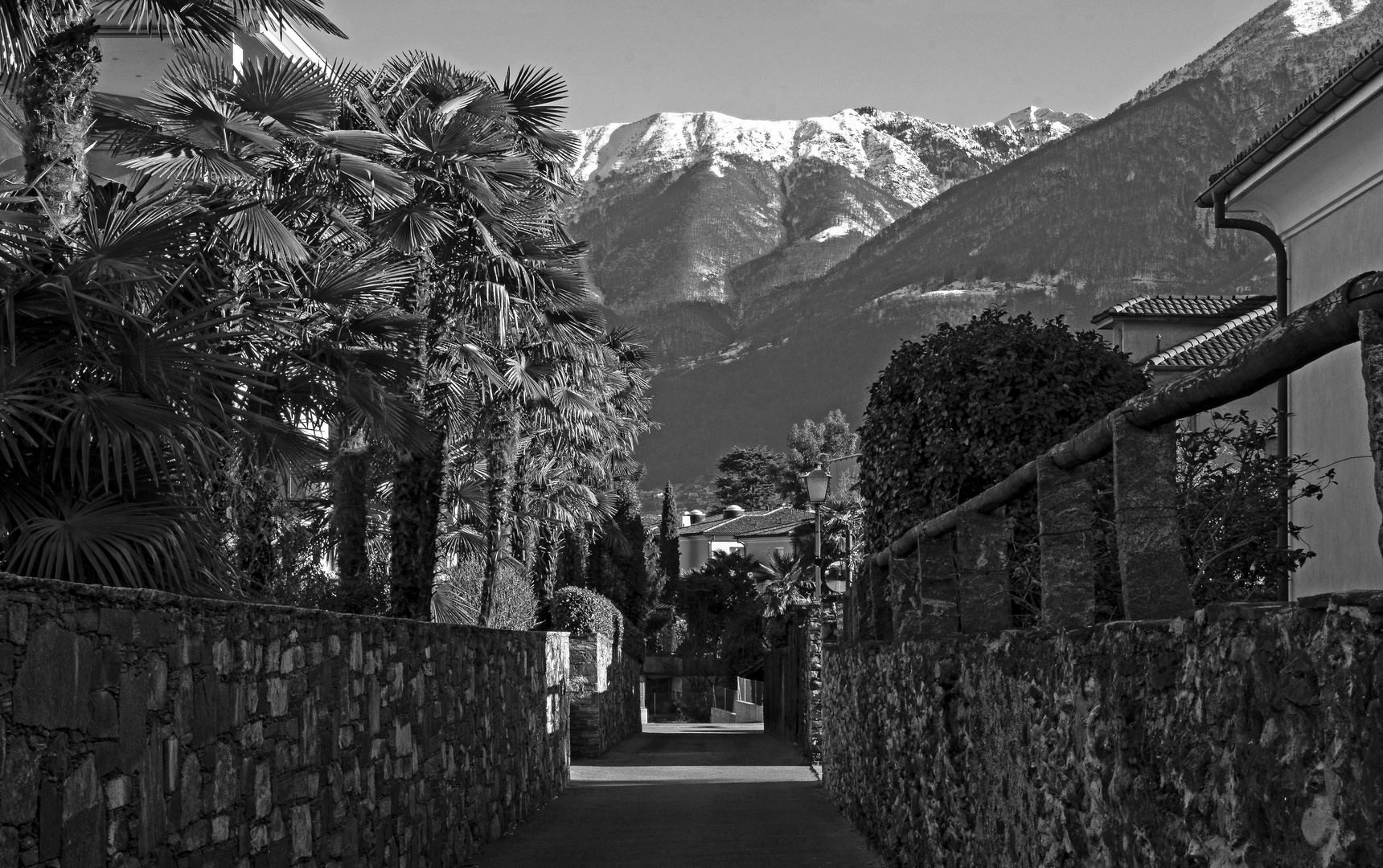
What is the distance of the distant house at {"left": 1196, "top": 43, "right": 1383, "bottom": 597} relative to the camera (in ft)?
36.0

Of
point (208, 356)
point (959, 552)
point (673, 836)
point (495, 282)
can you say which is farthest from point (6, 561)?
point (495, 282)

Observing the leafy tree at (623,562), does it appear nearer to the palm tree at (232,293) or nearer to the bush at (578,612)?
the bush at (578,612)

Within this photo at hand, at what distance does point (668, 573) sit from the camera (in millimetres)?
78000

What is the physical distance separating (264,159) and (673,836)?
26.4 feet

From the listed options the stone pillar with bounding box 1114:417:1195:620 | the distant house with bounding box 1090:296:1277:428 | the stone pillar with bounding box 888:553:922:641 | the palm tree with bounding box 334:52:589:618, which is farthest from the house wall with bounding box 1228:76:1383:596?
the distant house with bounding box 1090:296:1277:428

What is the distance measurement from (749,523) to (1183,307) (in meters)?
70.5

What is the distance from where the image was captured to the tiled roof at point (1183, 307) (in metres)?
33.2

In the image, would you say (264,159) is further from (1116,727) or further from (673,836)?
(1116,727)

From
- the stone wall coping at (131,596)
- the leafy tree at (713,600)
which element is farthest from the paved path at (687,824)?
the leafy tree at (713,600)

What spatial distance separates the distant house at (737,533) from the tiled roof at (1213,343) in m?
59.0

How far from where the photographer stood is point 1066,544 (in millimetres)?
5465

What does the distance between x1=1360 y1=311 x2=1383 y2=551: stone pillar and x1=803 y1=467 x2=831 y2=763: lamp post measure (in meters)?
21.4

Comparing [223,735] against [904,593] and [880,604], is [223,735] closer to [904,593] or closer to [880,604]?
[904,593]

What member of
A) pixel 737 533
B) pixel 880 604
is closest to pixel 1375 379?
pixel 880 604
